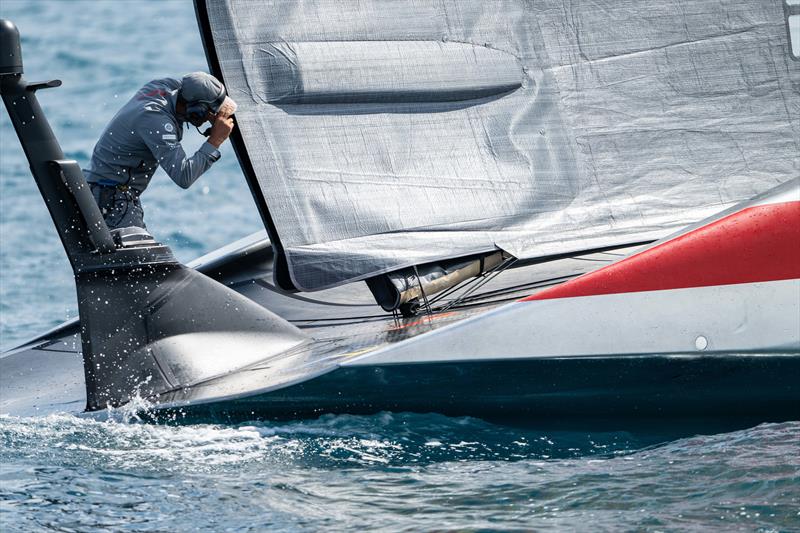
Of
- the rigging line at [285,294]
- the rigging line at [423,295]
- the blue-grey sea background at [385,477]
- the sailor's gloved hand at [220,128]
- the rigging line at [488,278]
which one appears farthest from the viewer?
the rigging line at [285,294]

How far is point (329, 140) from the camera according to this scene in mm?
3629

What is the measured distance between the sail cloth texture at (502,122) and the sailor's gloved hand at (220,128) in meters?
0.04

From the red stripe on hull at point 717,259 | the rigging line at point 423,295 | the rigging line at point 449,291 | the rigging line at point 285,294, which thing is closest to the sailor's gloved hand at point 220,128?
the rigging line at point 423,295

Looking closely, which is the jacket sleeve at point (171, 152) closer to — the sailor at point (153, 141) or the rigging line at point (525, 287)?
the sailor at point (153, 141)

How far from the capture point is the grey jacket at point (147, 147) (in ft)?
11.7

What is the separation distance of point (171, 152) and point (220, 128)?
0.70 feet

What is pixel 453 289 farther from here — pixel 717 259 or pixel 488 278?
pixel 717 259

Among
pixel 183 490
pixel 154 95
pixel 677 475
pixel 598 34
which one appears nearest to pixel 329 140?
pixel 154 95

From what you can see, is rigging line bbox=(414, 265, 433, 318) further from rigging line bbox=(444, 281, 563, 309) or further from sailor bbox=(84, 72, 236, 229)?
sailor bbox=(84, 72, 236, 229)

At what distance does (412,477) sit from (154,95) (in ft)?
4.94

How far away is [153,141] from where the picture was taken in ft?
11.8

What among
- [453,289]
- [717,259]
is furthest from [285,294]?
[717,259]

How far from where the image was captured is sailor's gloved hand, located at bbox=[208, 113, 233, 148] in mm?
3472

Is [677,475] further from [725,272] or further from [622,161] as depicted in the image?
[622,161]
